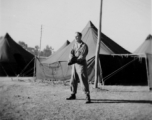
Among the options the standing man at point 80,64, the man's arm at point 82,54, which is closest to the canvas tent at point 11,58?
the standing man at point 80,64

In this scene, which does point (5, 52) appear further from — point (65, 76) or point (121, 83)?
point (121, 83)

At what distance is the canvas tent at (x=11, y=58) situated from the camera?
15094mm

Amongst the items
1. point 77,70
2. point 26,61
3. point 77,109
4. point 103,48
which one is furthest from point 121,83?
point 26,61

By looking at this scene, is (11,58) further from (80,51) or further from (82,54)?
(82,54)

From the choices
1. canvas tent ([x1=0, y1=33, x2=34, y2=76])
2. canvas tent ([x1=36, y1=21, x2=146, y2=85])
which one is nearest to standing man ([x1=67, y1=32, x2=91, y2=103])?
canvas tent ([x1=36, y1=21, x2=146, y2=85])

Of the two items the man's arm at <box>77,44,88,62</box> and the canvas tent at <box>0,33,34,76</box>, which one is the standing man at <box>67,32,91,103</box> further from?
the canvas tent at <box>0,33,34,76</box>

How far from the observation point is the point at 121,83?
9758mm

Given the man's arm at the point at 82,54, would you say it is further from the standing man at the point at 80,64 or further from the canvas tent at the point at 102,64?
the canvas tent at the point at 102,64

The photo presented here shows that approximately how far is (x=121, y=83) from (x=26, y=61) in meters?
10.6

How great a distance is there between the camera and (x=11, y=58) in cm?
1555

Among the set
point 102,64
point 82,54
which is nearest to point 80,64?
point 82,54

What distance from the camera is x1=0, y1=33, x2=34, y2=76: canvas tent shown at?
49.5ft

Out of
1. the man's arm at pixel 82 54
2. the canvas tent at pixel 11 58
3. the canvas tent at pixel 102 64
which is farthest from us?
the canvas tent at pixel 11 58

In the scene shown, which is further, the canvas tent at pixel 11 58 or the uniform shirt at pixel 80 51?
the canvas tent at pixel 11 58
